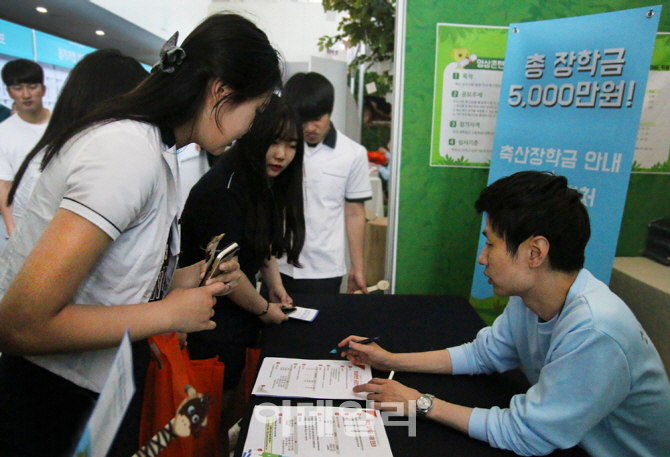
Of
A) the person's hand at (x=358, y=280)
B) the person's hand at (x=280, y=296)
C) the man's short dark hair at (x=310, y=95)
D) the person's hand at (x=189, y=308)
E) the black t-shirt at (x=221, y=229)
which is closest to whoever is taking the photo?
the person's hand at (x=189, y=308)

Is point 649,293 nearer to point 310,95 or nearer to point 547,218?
point 547,218

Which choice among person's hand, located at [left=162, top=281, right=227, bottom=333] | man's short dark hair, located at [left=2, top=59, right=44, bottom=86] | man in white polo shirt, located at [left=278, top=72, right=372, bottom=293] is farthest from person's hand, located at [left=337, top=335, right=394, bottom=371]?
man's short dark hair, located at [left=2, top=59, right=44, bottom=86]

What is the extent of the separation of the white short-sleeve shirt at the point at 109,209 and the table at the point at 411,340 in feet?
1.12

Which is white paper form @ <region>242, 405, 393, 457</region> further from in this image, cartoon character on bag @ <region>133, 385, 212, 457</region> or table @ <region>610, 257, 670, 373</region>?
table @ <region>610, 257, 670, 373</region>

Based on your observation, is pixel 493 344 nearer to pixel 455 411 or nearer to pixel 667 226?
pixel 455 411

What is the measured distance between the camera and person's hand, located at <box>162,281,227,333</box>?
0.74m

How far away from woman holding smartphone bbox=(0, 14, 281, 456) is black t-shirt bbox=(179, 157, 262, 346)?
35cm

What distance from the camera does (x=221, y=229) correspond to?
120 centimetres

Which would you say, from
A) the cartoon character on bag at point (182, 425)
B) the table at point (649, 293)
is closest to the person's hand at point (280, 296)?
the cartoon character on bag at point (182, 425)

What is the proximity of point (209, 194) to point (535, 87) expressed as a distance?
1391 millimetres

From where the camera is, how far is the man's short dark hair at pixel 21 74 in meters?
2.65

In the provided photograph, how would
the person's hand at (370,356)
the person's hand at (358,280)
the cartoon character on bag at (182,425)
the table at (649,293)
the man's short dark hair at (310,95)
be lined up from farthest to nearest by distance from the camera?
the person's hand at (358,280), the man's short dark hair at (310,95), the table at (649,293), the person's hand at (370,356), the cartoon character on bag at (182,425)

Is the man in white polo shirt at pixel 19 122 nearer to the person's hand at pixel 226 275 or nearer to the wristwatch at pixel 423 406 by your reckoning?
the person's hand at pixel 226 275

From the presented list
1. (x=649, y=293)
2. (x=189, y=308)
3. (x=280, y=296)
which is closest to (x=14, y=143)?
(x=280, y=296)
